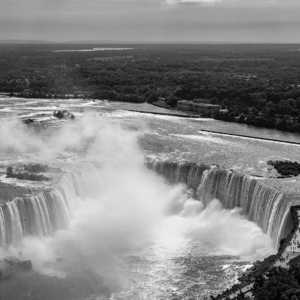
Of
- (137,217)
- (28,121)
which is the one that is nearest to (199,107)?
Answer: (28,121)

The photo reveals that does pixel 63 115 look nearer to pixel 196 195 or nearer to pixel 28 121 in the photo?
pixel 28 121

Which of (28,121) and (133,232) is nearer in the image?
(133,232)

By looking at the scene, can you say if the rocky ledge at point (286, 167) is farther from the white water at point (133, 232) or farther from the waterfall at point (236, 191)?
the white water at point (133, 232)

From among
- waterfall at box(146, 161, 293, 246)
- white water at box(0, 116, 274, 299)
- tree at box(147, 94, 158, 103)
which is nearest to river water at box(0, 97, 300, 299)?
white water at box(0, 116, 274, 299)

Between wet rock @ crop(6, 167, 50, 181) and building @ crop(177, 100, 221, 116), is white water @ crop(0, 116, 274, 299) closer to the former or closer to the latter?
wet rock @ crop(6, 167, 50, 181)

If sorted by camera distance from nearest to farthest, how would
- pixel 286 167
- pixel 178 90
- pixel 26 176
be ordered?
pixel 26 176 < pixel 286 167 < pixel 178 90

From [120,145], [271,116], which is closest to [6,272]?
[120,145]
